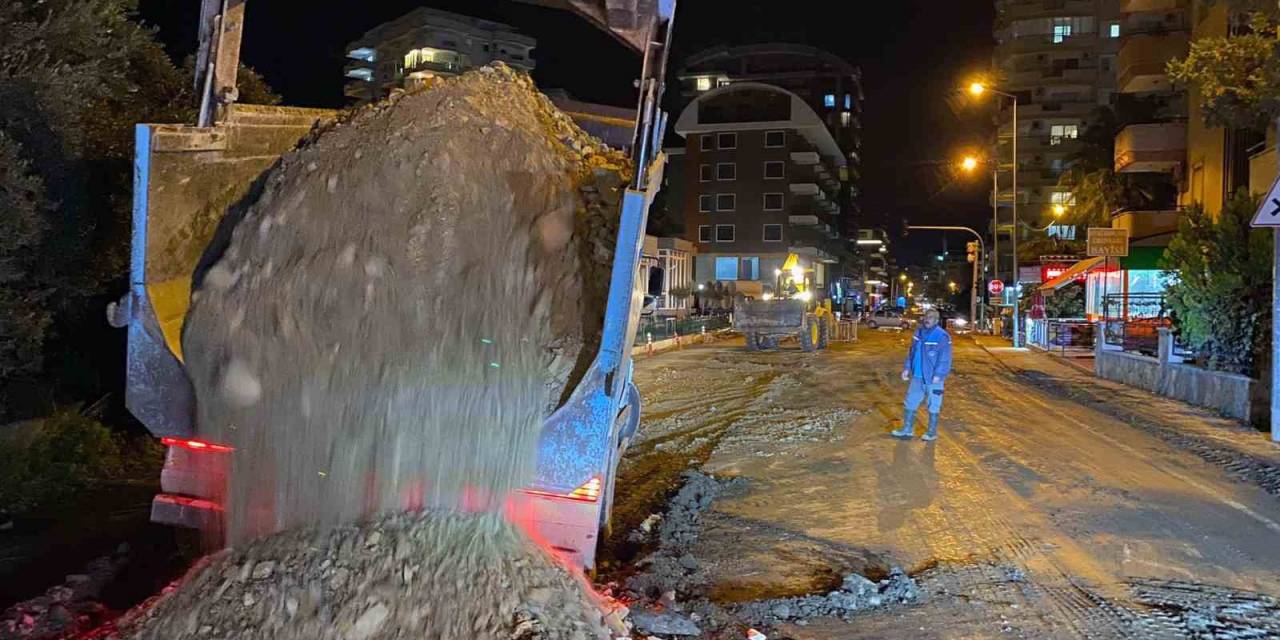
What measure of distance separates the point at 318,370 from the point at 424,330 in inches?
20.6

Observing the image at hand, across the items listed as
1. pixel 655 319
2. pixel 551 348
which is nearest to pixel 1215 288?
pixel 551 348

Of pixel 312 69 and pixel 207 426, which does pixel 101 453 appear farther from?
pixel 312 69

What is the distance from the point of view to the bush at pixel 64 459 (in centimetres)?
723

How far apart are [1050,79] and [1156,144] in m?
40.9

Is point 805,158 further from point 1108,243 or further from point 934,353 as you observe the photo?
point 934,353

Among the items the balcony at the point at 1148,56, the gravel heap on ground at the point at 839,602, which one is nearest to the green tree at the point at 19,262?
the gravel heap on ground at the point at 839,602

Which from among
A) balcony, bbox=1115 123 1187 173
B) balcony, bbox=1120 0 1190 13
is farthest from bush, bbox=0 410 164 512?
balcony, bbox=1115 123 1187 173

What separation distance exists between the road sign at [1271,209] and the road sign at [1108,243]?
59.3 feet

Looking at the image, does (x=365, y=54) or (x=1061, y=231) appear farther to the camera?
(x=1061, y=231)

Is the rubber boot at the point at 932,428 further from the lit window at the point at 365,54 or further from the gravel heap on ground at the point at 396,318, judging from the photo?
the lit window at the point at 365,54

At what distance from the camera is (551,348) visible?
15.6 feet

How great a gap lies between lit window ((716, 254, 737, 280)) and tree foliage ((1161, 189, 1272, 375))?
52.0 m

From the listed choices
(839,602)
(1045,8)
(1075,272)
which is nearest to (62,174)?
(839,602)

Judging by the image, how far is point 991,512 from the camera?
7.33m
